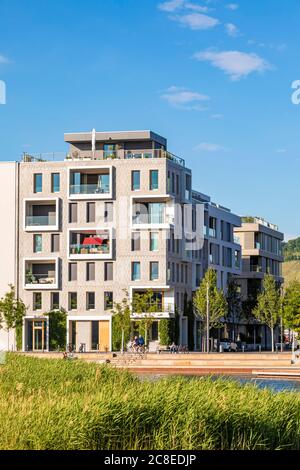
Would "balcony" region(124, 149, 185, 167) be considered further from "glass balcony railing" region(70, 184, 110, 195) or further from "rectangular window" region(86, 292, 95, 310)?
"rectangular window" region(86, 292, 95, 310)

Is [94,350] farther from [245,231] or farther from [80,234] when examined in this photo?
[245,231]

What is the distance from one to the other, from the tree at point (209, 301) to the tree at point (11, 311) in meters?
12.3

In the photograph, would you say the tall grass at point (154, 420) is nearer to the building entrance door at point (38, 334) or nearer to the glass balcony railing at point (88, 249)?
the glass balcony railing at point (88, 249)

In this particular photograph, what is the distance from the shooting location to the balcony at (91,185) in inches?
2908

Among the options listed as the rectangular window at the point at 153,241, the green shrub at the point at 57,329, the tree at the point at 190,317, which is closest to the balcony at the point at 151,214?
the rectangular window at the point at 153,241

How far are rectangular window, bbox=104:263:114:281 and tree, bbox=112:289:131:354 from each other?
1.76 meters

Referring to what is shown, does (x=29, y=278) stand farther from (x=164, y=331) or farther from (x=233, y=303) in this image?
(x=233, y=303)

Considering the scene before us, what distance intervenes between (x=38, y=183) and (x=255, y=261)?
32.4 m

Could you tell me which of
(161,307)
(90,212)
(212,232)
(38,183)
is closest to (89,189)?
(90,212)

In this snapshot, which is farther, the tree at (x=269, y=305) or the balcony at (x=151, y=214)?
the tree at (x=269, y=305)

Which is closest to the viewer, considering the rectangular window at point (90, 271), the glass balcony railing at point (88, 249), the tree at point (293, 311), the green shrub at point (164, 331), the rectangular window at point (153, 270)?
the green shrub at point (164, 331)

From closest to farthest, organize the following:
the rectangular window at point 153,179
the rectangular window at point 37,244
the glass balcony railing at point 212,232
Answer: the rectangular window at point 153,179
the rectangular window at point 37,244
the glass balcony railing at point 212,232

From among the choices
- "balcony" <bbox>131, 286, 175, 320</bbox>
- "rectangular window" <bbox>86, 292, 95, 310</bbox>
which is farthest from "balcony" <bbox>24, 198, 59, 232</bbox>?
"balcony" <bbox>131, 286, 175, 320</bbox>
